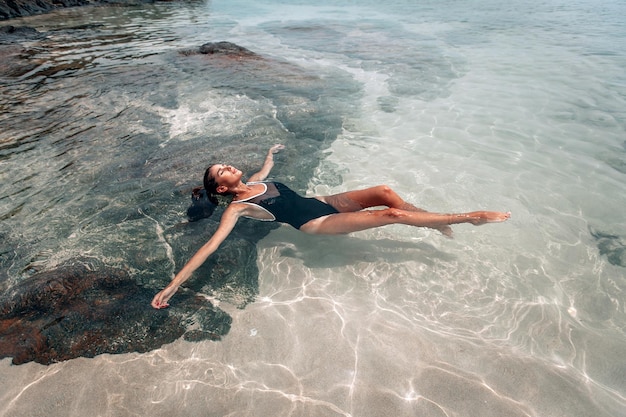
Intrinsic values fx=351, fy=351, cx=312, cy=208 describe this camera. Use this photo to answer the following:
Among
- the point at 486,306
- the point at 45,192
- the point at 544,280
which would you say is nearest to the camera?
the point at 486,306

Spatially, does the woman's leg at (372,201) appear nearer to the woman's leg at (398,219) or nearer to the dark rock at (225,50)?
the woman's leg at (398,219)

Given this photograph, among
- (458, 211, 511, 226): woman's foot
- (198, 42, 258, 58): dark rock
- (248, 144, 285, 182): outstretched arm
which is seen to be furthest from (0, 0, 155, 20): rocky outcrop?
(458, 211, 511, 226): woman's foot

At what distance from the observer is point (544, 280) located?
162 inches

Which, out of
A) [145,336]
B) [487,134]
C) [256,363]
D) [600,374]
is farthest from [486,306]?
[487,134]

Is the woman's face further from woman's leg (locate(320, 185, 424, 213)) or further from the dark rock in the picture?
the dark rock

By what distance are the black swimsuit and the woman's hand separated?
4.53 ft

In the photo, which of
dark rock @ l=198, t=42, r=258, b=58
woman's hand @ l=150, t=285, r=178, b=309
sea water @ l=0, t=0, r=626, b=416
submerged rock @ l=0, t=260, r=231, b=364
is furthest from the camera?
dark rock @ l=198, t=42, r=258, b=58

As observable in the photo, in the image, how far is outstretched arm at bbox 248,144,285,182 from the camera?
17.8ft

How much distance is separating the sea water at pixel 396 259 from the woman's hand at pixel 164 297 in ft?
1.43

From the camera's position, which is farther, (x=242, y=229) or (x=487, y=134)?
(x=487, y=134)

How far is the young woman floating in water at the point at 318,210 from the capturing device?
430 centimetres

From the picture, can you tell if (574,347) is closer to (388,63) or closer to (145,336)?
(145,336)

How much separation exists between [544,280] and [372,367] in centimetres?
242

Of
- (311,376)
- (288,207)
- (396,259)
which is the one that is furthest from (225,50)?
(311,376)
